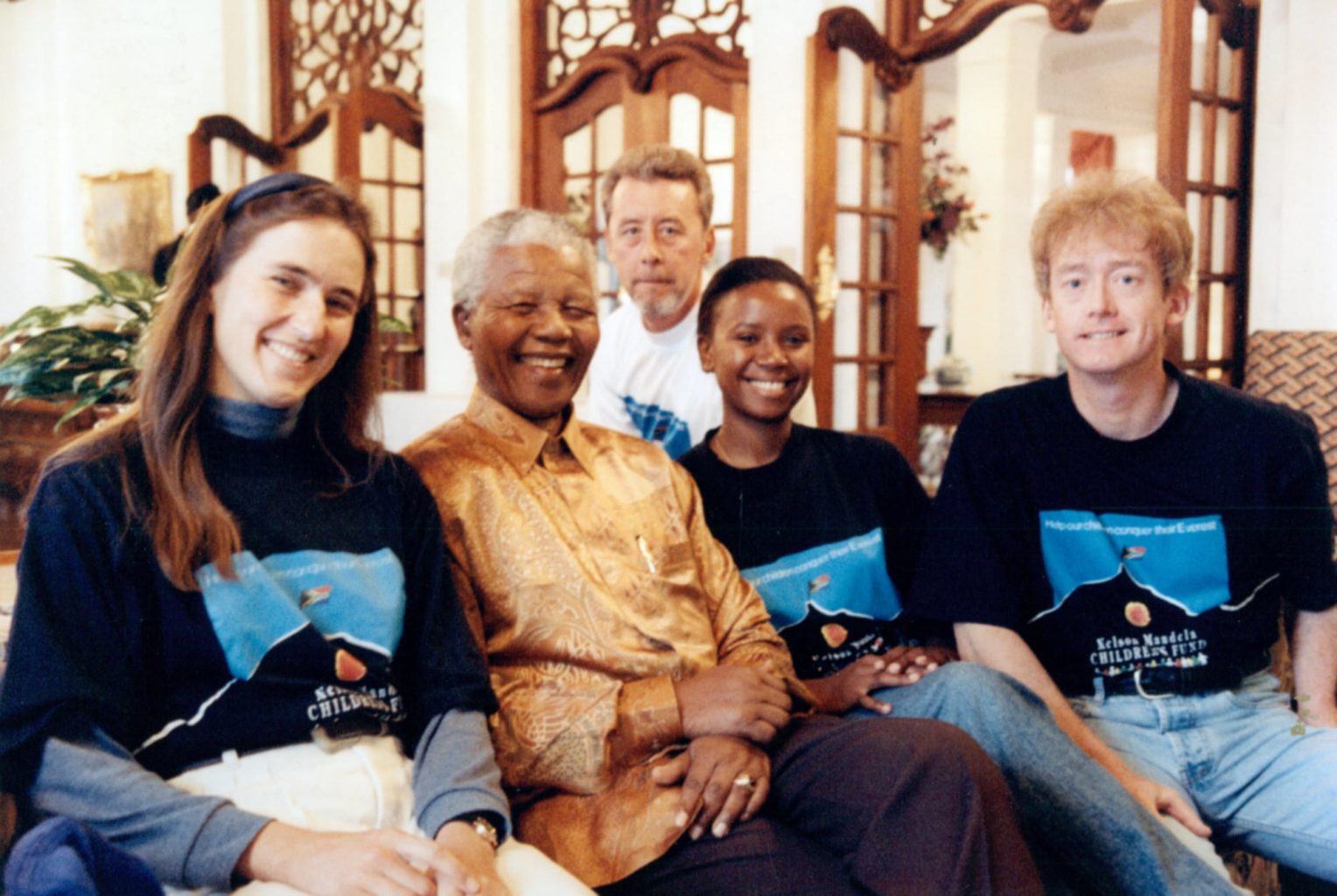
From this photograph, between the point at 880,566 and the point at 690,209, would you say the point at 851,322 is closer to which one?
the point at 690,209

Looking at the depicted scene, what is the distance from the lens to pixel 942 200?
677 cm

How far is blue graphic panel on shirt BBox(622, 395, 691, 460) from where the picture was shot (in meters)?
2.59

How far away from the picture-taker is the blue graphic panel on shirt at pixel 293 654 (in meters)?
1.27

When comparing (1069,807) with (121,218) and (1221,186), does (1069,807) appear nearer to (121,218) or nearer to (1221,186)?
(121,218)

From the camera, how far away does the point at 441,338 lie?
5.40 m

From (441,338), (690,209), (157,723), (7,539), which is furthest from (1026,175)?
(157,723)

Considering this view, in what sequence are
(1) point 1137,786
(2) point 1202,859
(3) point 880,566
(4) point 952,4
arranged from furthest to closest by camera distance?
(4) point 952,4 → (3) point 880,566 → (1) point 1137,786 → (2) point 1202,859

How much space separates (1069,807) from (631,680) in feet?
1.91

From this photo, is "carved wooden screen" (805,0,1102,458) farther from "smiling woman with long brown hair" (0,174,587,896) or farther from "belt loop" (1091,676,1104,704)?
"smiling woman with long brown hair" (0,174,587,896)

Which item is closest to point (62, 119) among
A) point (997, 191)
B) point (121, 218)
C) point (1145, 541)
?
point (121, 218)

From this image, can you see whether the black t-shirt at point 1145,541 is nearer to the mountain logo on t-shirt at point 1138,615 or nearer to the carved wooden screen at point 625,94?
the mountain logo on t-shirt at point 1138,615

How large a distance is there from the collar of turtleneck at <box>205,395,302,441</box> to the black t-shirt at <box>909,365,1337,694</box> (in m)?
1.00

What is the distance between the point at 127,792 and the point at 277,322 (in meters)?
0.53

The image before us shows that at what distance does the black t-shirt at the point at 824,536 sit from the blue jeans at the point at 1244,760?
1.18 ft
